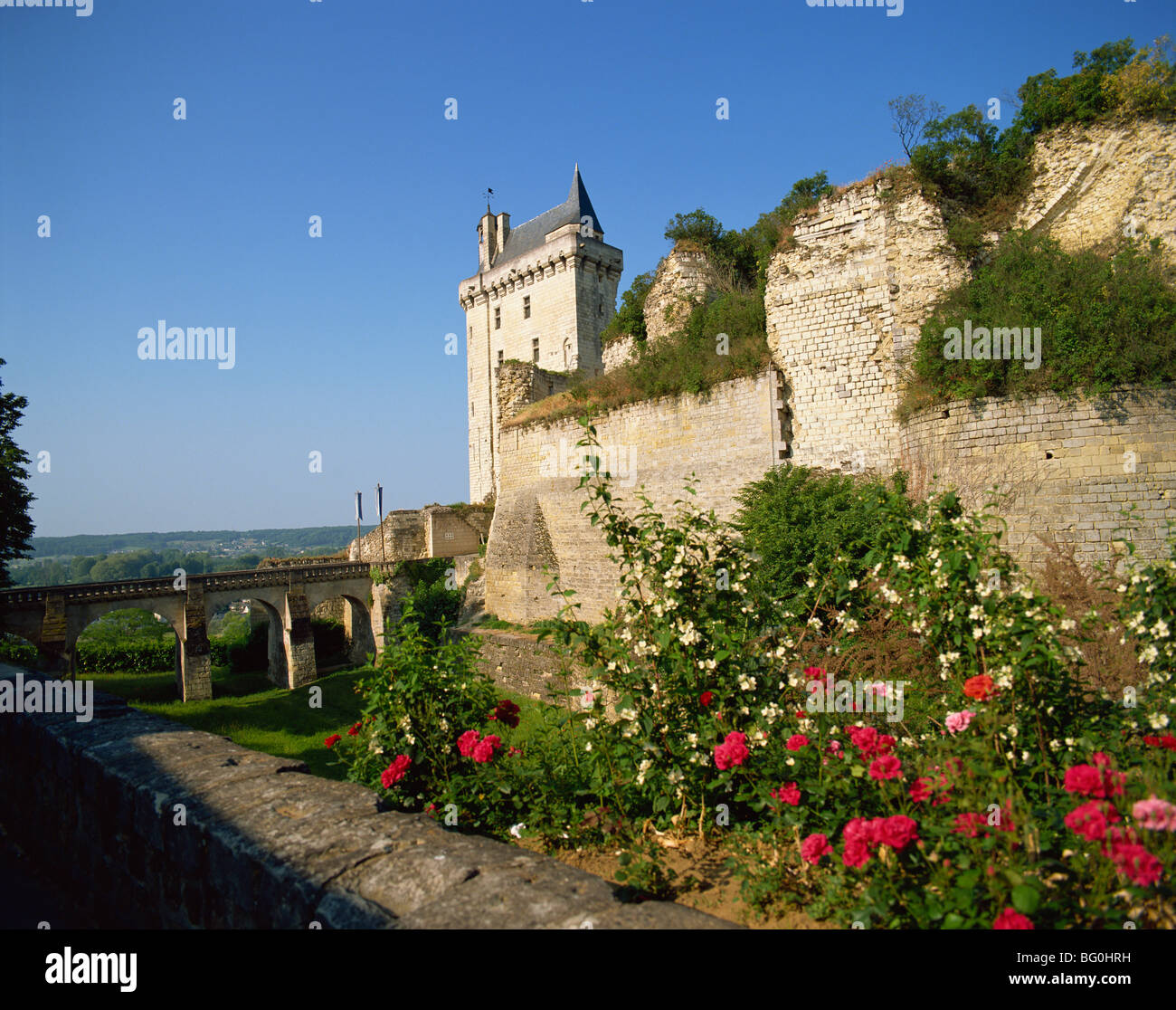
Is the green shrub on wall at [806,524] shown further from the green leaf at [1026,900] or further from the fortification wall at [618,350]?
the fortification wall at [618,350]

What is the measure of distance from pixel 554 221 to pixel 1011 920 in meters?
37.4

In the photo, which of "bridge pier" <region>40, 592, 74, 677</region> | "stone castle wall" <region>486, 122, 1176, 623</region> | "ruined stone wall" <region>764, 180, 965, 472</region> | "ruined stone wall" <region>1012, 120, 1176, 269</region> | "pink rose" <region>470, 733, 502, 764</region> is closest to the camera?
"pink rose" <region>470, 733, 502, 764</region>

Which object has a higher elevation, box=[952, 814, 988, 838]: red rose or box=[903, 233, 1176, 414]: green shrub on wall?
box=[903, 233, 1176, 414]: green shrub on wall

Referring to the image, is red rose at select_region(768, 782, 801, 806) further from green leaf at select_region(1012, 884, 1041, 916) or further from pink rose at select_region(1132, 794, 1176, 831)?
pink rose at select_region(1132, 794, 1176, 831)

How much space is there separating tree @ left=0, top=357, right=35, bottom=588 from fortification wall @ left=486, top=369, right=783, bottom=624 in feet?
44.5

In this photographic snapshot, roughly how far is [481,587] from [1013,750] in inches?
869

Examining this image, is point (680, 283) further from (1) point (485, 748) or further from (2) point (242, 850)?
(2) point (242, 850)

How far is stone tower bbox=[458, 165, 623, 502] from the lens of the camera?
3297cm

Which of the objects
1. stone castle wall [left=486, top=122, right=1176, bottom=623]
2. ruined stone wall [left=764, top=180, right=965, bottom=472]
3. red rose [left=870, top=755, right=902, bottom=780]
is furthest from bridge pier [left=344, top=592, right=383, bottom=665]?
red rose [left=870, top=755, right=902, bottom=780]

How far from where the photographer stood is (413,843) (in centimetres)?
268

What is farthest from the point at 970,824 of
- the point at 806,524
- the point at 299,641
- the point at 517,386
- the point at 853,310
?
the point at 299,641

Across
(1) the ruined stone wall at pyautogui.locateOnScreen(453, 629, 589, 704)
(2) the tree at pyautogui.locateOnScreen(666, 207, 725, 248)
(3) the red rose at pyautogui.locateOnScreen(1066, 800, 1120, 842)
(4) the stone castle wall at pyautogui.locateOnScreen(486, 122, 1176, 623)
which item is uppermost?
(2) the tree at pyautogui.locateOnScreen(666, 207, 725, 248)

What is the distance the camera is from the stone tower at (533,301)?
108ft
